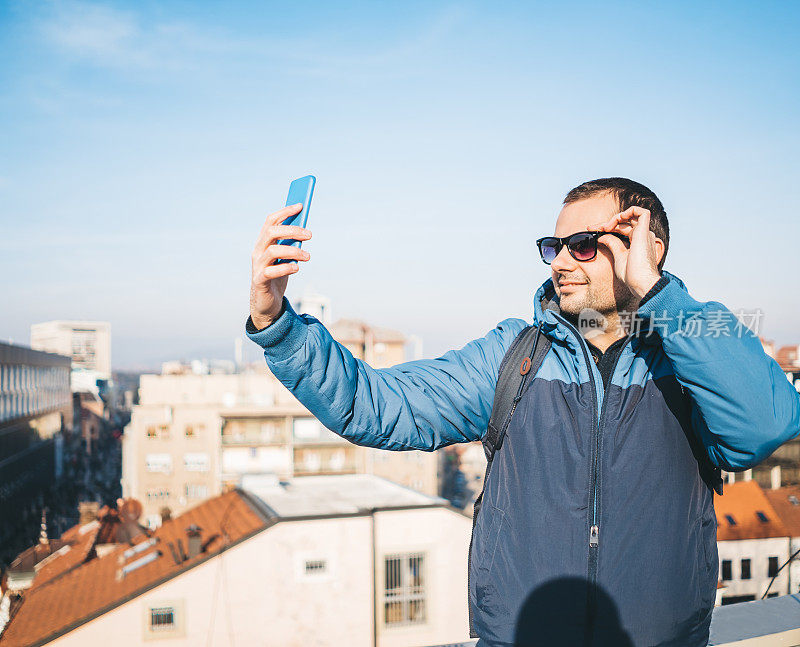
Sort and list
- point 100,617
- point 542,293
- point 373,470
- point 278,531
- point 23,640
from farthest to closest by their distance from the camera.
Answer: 1. point 373,470
2. point 278,531
3. point 23,640
4. point 100,617
5. point 542,293

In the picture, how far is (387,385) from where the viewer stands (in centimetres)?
162

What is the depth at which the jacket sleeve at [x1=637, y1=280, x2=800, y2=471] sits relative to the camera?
49.1 inches

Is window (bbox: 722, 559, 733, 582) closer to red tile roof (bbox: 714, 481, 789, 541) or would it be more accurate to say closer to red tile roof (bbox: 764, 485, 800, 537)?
red tile roof (bbox: 714, 481, 789, 541)

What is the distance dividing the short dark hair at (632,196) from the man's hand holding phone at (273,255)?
0.79m

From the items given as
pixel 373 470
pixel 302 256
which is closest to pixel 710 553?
pixel 302 256

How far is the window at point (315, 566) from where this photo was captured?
10.9m

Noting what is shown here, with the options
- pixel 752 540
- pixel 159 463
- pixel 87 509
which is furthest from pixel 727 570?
pixel 87 509

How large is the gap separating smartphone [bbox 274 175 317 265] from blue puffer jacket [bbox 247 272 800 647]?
15cm

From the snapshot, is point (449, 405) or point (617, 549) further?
point (449, 405)

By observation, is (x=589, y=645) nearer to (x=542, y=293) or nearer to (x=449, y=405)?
(x=449, y=405)

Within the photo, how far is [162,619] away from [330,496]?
4.28m

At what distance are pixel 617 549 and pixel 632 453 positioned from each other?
20 cm

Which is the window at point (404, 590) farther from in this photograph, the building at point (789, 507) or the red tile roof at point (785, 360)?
the red tile roof at point (785, 360)

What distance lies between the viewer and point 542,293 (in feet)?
5.98
